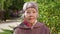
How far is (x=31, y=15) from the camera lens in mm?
1847

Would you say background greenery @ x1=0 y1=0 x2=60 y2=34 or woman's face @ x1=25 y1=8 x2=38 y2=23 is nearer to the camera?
woman's face @ x1=25 y1=8 x2=38 y2=23

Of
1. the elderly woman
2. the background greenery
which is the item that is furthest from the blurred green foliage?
the elderly woman

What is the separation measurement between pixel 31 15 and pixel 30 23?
8cm

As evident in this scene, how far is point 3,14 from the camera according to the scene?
1853 cm

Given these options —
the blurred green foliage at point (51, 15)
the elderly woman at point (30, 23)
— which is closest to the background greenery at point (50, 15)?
the blurred green foliage at point (51, 15)

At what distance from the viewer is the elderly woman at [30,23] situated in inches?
73.0

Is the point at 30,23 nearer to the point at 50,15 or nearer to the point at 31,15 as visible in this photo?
the point at 31,15

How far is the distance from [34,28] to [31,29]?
35 millimetres

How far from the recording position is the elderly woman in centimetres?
185

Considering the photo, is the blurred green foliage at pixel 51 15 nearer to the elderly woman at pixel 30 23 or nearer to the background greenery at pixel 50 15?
the background greenery at pixel 50 15

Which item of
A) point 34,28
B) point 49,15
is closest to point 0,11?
point 49,15

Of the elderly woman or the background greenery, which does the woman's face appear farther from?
the background greenery

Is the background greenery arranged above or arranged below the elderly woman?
below

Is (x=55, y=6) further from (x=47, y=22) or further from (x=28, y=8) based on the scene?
(x=28, y=8)
